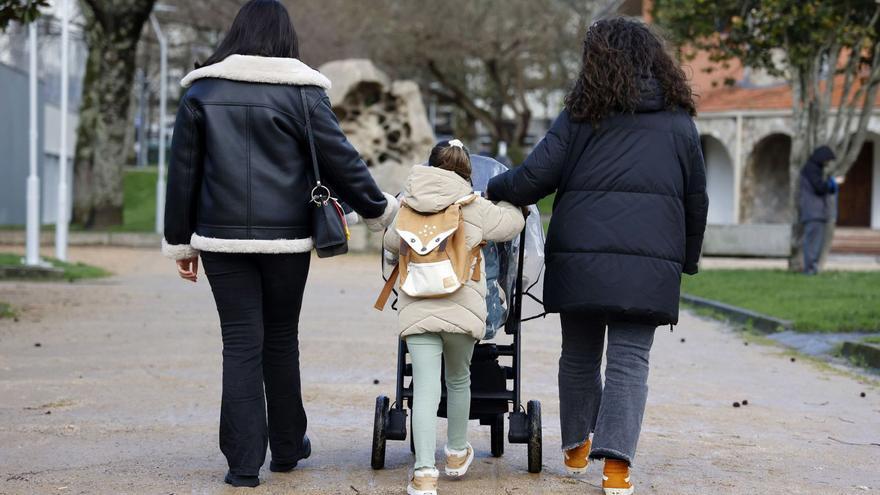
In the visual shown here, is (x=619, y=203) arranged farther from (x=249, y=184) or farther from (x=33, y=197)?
(x=33, y=197)

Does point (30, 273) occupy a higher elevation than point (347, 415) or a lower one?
lower

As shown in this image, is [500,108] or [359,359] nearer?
[359,359]

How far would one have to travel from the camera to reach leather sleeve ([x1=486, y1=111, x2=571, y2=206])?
5.52 metres

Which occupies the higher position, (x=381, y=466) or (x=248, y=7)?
(x=248, y=7)

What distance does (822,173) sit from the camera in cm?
2089

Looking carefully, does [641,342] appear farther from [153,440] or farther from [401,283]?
[153,440]

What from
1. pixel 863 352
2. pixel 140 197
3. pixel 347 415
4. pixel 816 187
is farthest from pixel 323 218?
pixel 140 197

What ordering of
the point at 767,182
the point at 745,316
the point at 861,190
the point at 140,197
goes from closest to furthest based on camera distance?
the point at 745,316
the point at 861,190
the point at 767,182
the point at 140,197

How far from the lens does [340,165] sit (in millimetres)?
5594

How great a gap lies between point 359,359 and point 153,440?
3.69 m

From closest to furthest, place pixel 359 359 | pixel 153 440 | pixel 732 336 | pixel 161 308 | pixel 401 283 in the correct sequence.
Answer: pixel 401 283 < pixel 153 440 < pixel 359 359 < pixel 732 336 < pixel 161 308

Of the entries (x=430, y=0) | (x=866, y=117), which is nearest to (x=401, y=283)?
(x=866, y=117)

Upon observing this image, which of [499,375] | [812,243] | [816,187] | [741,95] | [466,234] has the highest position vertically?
[741,95]

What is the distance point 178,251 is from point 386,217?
833 millimetres
